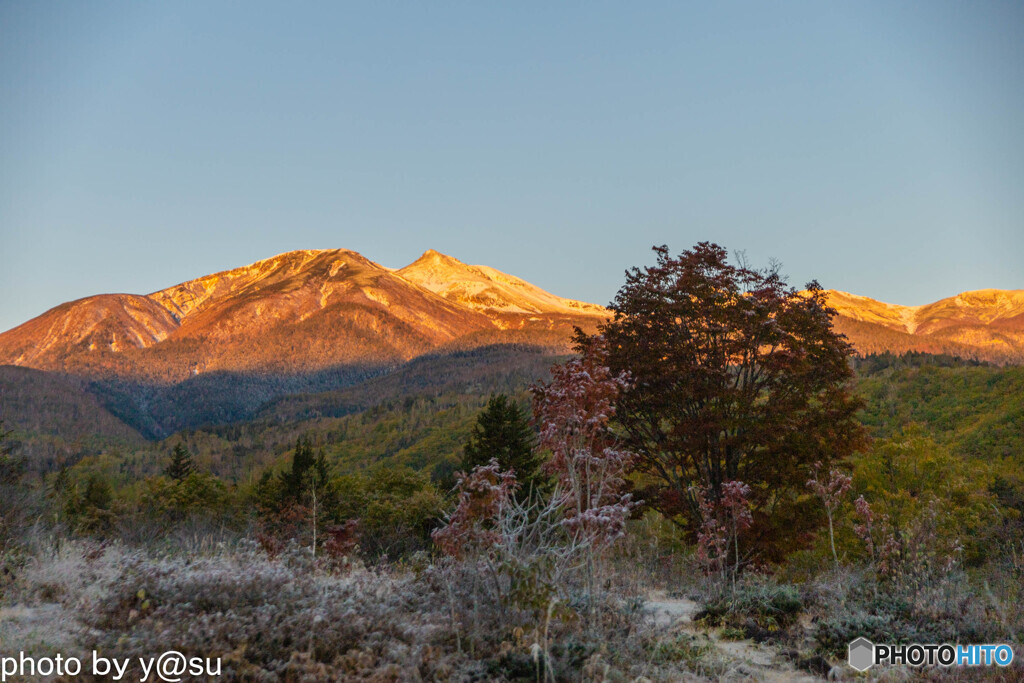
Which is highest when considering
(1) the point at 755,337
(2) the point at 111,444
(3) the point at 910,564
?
(1) the point at 755,337

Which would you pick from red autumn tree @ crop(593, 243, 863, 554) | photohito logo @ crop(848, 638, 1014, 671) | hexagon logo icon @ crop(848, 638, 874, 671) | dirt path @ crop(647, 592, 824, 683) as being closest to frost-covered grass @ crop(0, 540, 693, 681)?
dirt path @ crop(647, 592, 824, 683)

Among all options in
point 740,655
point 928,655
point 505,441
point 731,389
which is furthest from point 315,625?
point 505,441

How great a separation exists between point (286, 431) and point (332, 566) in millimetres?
140100

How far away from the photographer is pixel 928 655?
5.77 metres

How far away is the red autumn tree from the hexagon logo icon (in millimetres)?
5807

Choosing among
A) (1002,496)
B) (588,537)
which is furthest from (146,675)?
(1002,496)

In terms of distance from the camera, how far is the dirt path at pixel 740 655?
Answer: 18.6 feet

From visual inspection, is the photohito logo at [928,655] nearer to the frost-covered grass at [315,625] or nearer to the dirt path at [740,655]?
the dirt path at [740,655]

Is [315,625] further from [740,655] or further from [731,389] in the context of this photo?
[731,389]

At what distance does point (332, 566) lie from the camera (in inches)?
325

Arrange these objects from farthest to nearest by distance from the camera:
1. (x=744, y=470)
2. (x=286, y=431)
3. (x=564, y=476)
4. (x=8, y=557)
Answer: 1. (x=286, y=431)
2. (x=744, y=470)
3. (x=564, y=476)
4. (x=8, y=557)

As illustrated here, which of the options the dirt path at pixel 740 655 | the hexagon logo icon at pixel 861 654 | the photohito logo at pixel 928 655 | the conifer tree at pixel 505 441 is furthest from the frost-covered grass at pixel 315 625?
the conifer tree at pixel 505 441

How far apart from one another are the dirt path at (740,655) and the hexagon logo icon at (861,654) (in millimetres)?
466

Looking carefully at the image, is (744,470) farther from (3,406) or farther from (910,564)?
(3,406)
